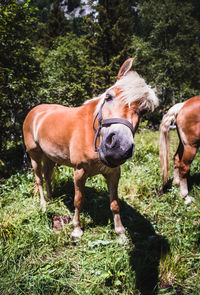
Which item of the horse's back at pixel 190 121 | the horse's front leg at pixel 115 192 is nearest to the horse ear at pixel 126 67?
the horse's front leg at pixel 115 192

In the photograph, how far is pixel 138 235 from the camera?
2557 mm

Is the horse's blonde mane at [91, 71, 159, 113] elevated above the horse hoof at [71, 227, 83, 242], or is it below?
above

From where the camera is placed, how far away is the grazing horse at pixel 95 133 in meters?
1.54

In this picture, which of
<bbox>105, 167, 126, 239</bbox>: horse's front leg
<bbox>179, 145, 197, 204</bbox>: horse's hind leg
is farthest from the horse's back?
<bbox>105, 167, 126, 239</bbox>: horse's front leg

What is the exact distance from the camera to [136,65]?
1363 centimetres

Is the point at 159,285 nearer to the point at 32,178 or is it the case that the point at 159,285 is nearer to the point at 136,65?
the point at 32,178

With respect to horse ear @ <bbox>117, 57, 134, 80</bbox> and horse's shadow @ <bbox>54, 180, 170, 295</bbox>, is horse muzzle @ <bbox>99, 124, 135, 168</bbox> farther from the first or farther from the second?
horse's shadow @ <bbox>54, 180, 170, 295</bbox>

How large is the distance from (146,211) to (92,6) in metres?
16.1

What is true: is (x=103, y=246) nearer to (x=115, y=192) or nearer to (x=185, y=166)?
(x=115, y=192)

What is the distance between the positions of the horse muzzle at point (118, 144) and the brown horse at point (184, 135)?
7.42 feet

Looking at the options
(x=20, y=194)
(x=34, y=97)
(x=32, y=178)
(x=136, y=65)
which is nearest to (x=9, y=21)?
(x=34, y=97)

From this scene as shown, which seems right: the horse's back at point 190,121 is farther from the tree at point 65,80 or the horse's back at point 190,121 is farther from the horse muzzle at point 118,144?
the tree at point 65,80

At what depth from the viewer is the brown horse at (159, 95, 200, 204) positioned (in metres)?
3.28

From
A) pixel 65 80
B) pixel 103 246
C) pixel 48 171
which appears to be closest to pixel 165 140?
pixel 103 246
